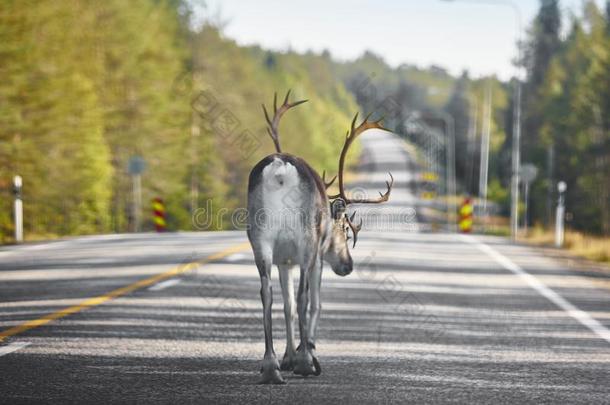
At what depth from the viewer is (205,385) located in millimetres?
6824

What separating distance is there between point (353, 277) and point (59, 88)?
29.3 metres

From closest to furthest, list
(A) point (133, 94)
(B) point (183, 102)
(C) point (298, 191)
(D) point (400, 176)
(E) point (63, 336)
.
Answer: (C) point (298, 191) < (E) point (63, 336) < (A) point (133, 94) < (B) point (183, 102) < (D) point (400, 176)

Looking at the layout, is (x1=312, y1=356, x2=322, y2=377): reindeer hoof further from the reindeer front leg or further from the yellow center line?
the yellow center line

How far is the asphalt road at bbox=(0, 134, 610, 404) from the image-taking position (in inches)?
266

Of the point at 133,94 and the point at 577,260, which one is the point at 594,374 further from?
the point at 133,94

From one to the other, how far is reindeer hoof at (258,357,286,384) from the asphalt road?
61mm

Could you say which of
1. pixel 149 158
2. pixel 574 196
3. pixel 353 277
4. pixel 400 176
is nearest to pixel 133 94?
pixel 149 158

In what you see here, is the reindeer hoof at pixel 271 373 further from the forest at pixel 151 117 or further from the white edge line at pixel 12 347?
the forest at pixel 151 117

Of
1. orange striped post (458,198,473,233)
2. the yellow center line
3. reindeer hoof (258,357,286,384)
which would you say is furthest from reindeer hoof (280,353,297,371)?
orange striped post (458,198,473,233)

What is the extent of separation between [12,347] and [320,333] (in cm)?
270

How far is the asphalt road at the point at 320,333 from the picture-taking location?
22.2 ft

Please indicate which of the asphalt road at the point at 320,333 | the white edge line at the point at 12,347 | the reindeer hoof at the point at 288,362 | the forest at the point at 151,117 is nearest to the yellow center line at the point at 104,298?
the asphalt road at the point at 320,333

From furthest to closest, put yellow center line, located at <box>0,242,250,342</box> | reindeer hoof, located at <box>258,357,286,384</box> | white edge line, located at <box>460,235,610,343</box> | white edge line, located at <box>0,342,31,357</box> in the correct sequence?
white edge line, located at <box>460,235,610,343</box>
yellow center line, located at <box>0,242,250,342</box>
white edge line, located at <box>0,342,31,357</box>
reindeer hoof, located at <box>258,357,286,384</box>

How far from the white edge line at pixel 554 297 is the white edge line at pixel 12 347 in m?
5.04
